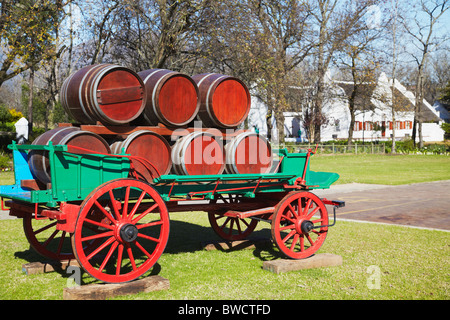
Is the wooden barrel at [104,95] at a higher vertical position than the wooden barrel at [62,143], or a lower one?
higher

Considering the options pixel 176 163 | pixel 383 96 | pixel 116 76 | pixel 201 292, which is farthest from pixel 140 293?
pixel 383 96

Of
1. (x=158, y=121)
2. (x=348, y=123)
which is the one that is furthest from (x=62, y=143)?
(x=348, y=123)

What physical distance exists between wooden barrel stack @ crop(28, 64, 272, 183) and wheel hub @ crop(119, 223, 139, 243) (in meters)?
0.67

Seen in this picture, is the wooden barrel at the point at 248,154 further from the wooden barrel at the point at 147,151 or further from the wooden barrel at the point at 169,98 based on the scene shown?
the wooden barrel at the point at 147,151

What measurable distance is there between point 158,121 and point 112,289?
2.18 metres

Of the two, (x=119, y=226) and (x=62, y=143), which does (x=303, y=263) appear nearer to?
(x=119, y=226)

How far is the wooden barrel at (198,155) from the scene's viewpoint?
5.88m

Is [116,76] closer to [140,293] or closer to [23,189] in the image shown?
[23,189]

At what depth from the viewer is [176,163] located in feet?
19.3

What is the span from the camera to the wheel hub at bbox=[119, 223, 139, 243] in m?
5.01

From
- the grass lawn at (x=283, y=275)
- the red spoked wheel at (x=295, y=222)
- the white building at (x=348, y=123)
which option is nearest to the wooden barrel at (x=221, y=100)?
the red spoked wheel at (x=295, y=222)

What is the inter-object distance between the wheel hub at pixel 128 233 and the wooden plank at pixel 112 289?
1.50 ft

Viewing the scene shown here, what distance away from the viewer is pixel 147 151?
5.67 meters

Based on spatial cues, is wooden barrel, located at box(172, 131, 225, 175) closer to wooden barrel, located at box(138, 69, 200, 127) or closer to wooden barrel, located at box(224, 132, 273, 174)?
wooden barrel, located at box(224, 132, 273, 174)
